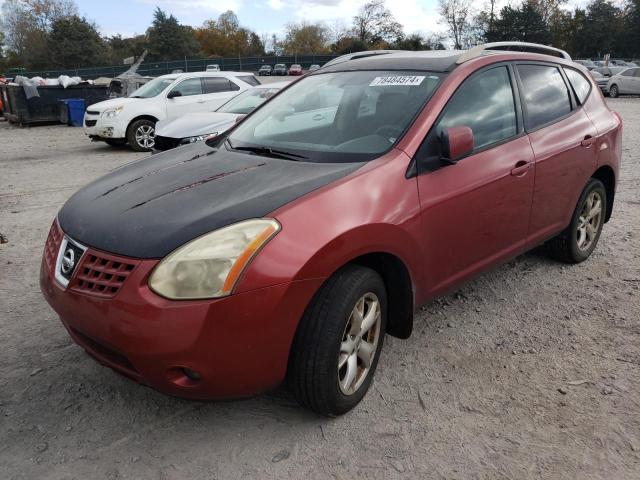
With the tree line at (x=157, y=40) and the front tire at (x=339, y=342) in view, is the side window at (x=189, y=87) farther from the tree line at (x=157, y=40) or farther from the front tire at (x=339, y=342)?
the tree line at (x=157, y=40)

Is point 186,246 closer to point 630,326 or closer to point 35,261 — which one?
point 630,326

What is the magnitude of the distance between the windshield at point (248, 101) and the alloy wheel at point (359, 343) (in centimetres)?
675

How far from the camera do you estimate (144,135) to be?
11852mm

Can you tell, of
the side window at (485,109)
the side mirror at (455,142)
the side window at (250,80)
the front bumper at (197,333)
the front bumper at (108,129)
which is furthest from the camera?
the side window at (250,80)

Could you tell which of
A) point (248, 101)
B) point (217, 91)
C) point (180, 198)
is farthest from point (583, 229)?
point (217, 91)

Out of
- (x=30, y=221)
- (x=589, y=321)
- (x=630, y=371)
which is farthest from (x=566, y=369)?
(x=30, y=221)

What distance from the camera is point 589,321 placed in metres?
3.58

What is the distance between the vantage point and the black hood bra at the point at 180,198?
7.48ft

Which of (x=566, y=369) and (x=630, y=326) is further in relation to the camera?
(x=630, y=326)

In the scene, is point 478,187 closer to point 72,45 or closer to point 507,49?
point 507,49

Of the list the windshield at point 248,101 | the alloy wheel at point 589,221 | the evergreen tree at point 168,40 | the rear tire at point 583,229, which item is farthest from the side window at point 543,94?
the evergreen tree at point 168,40

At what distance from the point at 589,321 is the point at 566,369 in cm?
69

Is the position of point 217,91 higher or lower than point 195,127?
higher

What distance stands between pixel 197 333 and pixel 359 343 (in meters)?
0.87
